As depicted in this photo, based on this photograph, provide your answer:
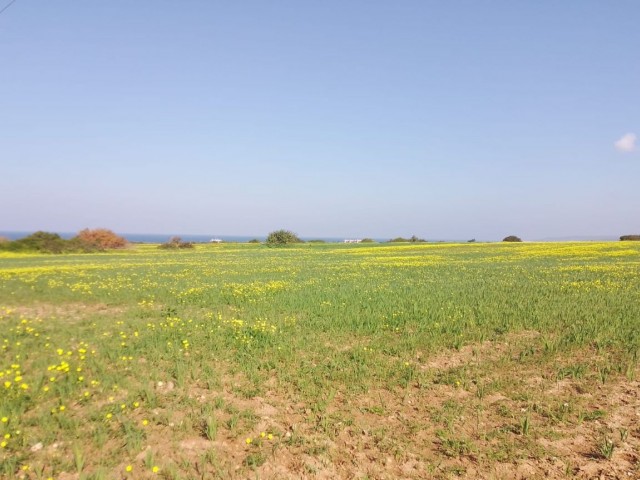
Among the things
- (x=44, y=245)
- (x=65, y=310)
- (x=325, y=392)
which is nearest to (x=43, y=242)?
(x=44, y=245)

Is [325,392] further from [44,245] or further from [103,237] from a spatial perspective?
[103,237]

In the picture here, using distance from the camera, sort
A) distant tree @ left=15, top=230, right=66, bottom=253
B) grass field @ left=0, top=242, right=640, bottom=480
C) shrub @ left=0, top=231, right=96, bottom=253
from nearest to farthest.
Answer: grass field @ left=0, top=242, right=640, bottom=480, shrub @ left=0, top=231, right=96, bottom=253, distant tree @ left=15, top=230, right=66, bottom=253

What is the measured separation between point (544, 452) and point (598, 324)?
6286 mm

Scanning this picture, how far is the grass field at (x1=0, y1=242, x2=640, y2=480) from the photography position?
5.05 meters

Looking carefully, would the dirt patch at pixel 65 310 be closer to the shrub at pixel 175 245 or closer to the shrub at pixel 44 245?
the shrub at pixel 44 245

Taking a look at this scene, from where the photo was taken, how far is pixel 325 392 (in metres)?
6.80

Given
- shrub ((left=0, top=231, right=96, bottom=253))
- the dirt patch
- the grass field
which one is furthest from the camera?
shrub ((left=0, top=231, right=96, bottom=253))

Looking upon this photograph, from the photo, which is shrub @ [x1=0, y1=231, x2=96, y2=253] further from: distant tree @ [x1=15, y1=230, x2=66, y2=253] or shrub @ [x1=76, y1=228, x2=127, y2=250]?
shrub @ [x1=76, y1=228, x2=127, y2=250]

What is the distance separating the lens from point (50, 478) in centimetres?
458

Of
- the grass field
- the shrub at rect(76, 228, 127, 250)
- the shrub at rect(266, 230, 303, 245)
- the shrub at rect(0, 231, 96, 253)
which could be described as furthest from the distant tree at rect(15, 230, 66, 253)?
the grass field

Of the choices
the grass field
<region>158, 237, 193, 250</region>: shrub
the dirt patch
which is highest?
<region>158, 237, 193, 250</region>: shrub

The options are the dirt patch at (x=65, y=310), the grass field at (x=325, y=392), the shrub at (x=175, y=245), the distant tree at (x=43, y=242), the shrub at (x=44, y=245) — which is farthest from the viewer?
the shrub at (x=175, y=245)

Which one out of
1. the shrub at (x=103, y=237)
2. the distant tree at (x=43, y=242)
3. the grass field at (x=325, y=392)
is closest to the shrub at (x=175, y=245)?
the shrub at (x=103, y=237)

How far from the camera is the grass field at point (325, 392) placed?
5051mm
